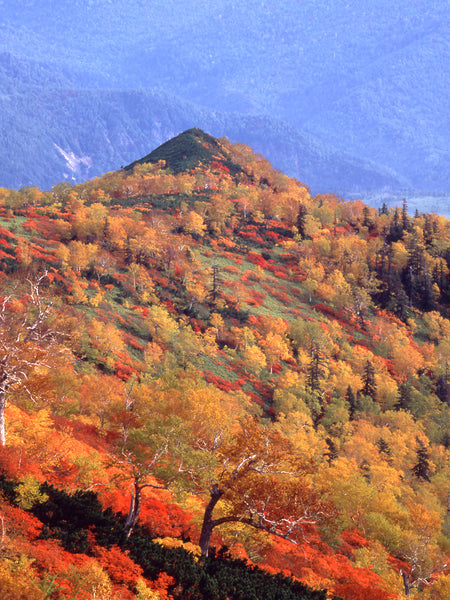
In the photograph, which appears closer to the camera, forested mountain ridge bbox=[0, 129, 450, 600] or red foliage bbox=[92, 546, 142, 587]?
red foliage bbox=[92, 546, 142, 587]

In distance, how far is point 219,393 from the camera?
61.5 meters

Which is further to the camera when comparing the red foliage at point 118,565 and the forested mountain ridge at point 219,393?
the forested mountain ridge at point 219,393

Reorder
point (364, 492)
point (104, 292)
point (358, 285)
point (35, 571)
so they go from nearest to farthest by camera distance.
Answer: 1. point (35, 571)
2. point (364, 492)
3. point (104, 292)
4. point (358, 285)

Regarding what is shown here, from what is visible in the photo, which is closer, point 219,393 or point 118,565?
point 118,565

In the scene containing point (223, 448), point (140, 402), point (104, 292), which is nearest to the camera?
point (223, 448)

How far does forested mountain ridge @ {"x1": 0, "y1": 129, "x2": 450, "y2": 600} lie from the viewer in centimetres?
2438

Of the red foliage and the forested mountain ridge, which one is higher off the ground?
the forested mountain ridge

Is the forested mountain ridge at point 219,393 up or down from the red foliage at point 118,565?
up

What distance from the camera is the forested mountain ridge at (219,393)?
80.0ft

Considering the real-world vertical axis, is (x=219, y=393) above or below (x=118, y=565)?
above

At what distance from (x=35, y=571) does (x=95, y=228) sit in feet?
300

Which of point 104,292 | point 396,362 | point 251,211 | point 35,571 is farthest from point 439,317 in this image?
point 35,571

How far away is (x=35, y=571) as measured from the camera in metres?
17.9

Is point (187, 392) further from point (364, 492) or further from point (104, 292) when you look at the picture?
point (104, 292)
